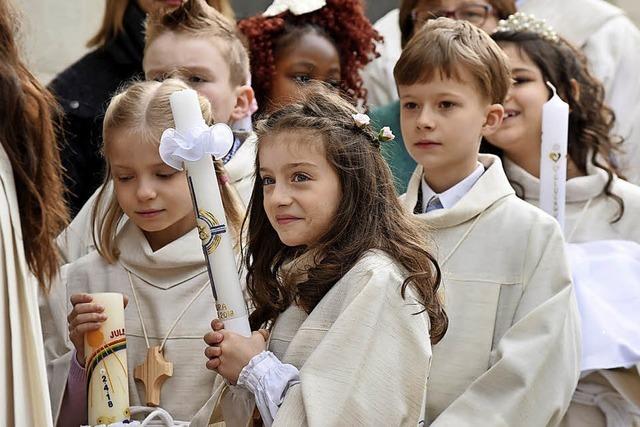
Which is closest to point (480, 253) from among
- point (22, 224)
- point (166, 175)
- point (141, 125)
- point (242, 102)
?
point (166, 175)

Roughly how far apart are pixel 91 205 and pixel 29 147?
4.50ft

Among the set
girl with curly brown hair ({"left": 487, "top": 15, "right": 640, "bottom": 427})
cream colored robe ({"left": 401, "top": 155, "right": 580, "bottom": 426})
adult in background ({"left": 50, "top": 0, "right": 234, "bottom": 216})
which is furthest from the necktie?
adult in background ({"left": 50, "top": 0, "right": 234, "bottom": 216})

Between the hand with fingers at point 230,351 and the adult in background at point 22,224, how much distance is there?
1.40ft

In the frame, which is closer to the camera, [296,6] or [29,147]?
[29,147]

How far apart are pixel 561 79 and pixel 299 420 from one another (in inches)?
83.5

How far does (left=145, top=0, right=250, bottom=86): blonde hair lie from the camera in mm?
4676

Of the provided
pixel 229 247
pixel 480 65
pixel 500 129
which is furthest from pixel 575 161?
pixel 229 247

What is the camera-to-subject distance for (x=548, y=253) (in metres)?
3.92

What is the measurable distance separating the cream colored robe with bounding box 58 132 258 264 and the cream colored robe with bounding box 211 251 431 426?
1062 millimetres

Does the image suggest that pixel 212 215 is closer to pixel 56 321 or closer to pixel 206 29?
pixel 56 321

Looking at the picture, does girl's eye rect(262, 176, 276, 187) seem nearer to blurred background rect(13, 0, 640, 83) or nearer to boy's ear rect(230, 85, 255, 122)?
boy's ear rect(230, 85, 255, 122)

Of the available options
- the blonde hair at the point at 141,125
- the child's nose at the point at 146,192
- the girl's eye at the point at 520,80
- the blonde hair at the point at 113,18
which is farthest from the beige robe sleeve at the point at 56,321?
the girl's eye at the point at 520,80

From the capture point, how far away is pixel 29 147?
3.12 meters

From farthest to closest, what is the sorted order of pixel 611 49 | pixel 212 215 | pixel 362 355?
1. pixel 611 49
2. pixel 212 215
3. pixel 362 355
